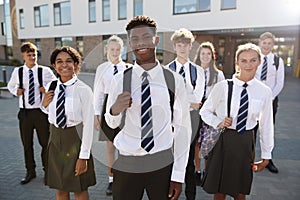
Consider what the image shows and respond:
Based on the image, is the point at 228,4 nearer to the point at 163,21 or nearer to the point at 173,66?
the point at 163,21

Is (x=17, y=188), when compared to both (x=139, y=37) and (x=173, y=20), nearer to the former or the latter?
(x=139, y=37)

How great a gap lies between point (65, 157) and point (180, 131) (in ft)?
4.17

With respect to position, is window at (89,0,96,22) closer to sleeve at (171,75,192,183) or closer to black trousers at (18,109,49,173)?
black trousers at (18,109,49,173)

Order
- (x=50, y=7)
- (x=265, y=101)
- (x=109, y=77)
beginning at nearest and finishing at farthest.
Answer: (x=265, y=101) < (x=109, y=77) < (x=50, y=7)

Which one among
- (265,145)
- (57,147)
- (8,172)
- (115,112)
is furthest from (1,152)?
(265,145)

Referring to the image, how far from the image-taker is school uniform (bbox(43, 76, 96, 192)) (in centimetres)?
257

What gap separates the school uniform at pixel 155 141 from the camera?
75.6 inches

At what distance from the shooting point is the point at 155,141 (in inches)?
77.7

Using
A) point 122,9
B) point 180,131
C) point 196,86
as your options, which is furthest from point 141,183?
point 122,9

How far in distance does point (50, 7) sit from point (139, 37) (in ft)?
86.7

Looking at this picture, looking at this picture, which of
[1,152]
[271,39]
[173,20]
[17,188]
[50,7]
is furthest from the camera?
[50,7]

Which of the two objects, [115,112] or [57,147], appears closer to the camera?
[115,112]

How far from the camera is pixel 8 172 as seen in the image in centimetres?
428

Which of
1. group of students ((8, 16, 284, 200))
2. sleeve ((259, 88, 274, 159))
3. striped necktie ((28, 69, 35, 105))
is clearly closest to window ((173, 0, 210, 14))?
group of students ((8, 16, 284, 200))
